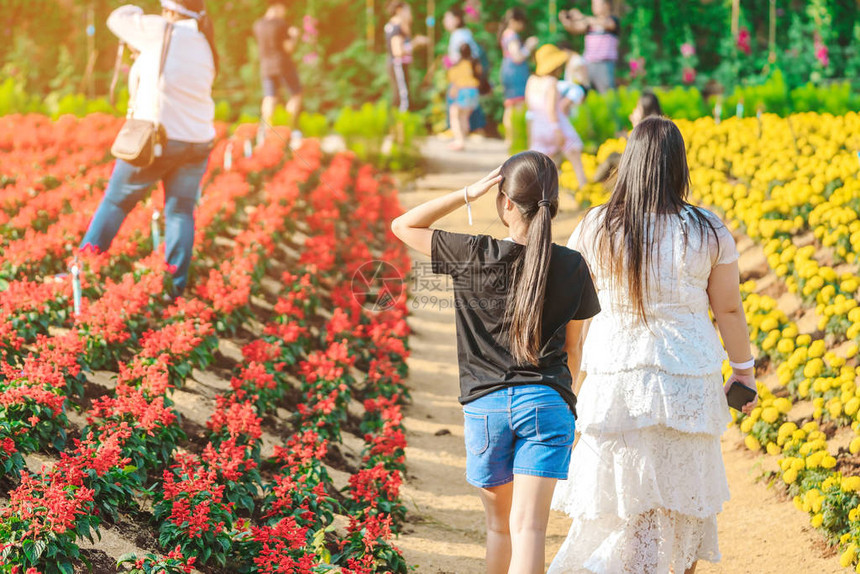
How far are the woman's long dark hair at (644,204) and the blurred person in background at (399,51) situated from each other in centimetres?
829

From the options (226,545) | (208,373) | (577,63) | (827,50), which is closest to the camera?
(226,545)

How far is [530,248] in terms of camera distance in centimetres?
258

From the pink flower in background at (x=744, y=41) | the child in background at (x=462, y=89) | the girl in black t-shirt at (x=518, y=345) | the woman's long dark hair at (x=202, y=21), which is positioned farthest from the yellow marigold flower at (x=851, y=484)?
the pink flower in background at (x=744, y=41)

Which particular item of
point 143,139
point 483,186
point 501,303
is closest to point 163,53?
point 143,139

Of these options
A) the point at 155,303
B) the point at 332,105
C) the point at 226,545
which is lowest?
the point at 226,545

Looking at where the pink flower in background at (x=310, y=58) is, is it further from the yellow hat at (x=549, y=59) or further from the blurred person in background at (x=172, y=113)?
the blurred person in background at (x=172, y=113)

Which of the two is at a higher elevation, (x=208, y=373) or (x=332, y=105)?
(x=332, y=105)

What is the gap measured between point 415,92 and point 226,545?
11081mm

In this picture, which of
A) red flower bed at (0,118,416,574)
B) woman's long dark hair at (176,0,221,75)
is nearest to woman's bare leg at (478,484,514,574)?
red flower bed at (0,118,416,574)

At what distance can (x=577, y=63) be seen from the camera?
1011 cm

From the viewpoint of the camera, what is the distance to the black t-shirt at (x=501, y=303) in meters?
2.63

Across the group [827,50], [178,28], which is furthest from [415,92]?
[178,28]

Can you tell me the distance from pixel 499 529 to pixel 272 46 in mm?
8328

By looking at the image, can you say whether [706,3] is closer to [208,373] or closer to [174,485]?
[208,373]
